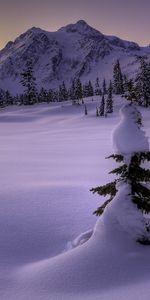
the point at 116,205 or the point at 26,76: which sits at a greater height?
the point at 26,76

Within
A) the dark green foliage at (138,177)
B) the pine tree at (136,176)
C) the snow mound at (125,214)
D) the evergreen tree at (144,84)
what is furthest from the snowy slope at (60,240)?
the evergreen tree at (144,84)

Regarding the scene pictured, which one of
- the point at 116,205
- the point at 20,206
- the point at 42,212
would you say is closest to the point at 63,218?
the point at 42,212

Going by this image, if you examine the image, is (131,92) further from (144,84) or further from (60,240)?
(144,84)

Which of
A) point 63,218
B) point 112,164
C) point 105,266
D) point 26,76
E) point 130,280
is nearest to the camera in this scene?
point 130,280

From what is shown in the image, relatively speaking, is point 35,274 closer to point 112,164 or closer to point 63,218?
point 63,218

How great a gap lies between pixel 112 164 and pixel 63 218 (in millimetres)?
10460

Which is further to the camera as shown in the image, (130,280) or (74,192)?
(74,192)

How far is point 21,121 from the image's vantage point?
65500 mm

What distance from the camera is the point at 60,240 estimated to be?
11.6 metres

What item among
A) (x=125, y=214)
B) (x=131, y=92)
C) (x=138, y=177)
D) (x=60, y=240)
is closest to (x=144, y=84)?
(x=60, y=240)

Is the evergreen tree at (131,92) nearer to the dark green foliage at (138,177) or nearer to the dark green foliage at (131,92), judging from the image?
the dark green foliage at (131,92)

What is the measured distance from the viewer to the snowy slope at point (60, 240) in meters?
7.49

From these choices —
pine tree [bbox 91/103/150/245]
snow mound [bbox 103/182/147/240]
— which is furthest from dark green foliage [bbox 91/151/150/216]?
snow mound [bbox 103/182/147/240]

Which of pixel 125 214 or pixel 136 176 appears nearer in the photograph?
pixel 125 214
